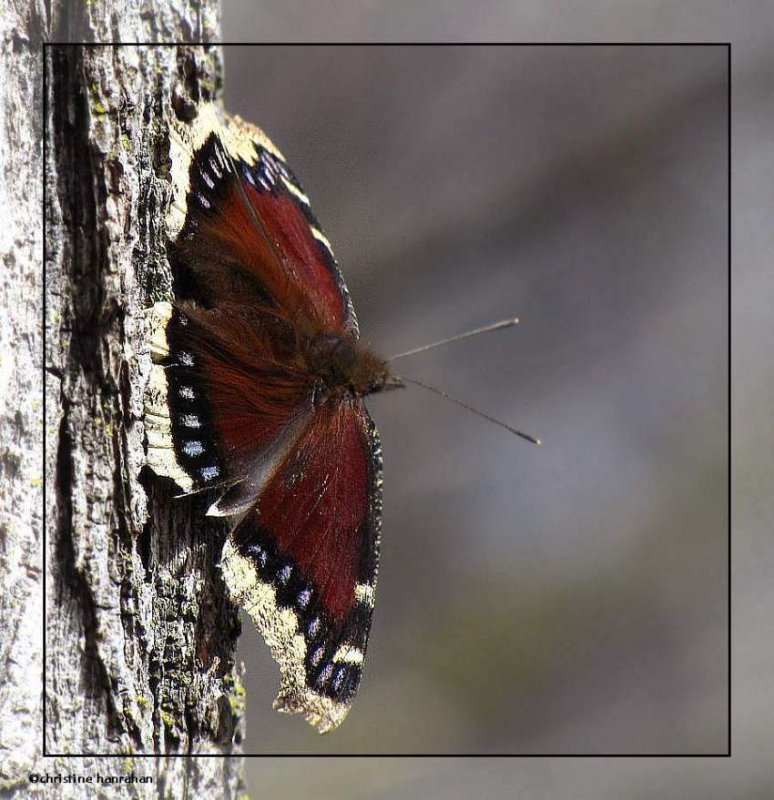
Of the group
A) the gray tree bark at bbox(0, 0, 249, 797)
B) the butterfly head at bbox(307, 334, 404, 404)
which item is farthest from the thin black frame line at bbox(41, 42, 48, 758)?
the butterfly head at bbox(307, 334, 404, 404)

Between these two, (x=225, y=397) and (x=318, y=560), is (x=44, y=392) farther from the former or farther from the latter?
(x=318, y=560)

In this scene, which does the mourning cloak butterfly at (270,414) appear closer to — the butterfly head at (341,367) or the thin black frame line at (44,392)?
the butterfly head at (341,367)

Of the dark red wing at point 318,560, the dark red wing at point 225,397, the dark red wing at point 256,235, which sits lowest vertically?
the dark red wing at point 318,560

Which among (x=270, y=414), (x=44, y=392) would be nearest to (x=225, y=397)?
(x=270, y=414)

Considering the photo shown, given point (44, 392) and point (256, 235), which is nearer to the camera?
point (44, 392)

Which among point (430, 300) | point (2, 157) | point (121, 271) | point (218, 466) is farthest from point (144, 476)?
point (430, 300)

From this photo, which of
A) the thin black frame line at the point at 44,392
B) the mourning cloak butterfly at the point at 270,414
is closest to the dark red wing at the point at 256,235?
the mourning cloak butterfly at the point at 270,414

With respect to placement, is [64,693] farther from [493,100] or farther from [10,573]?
[493,100]
